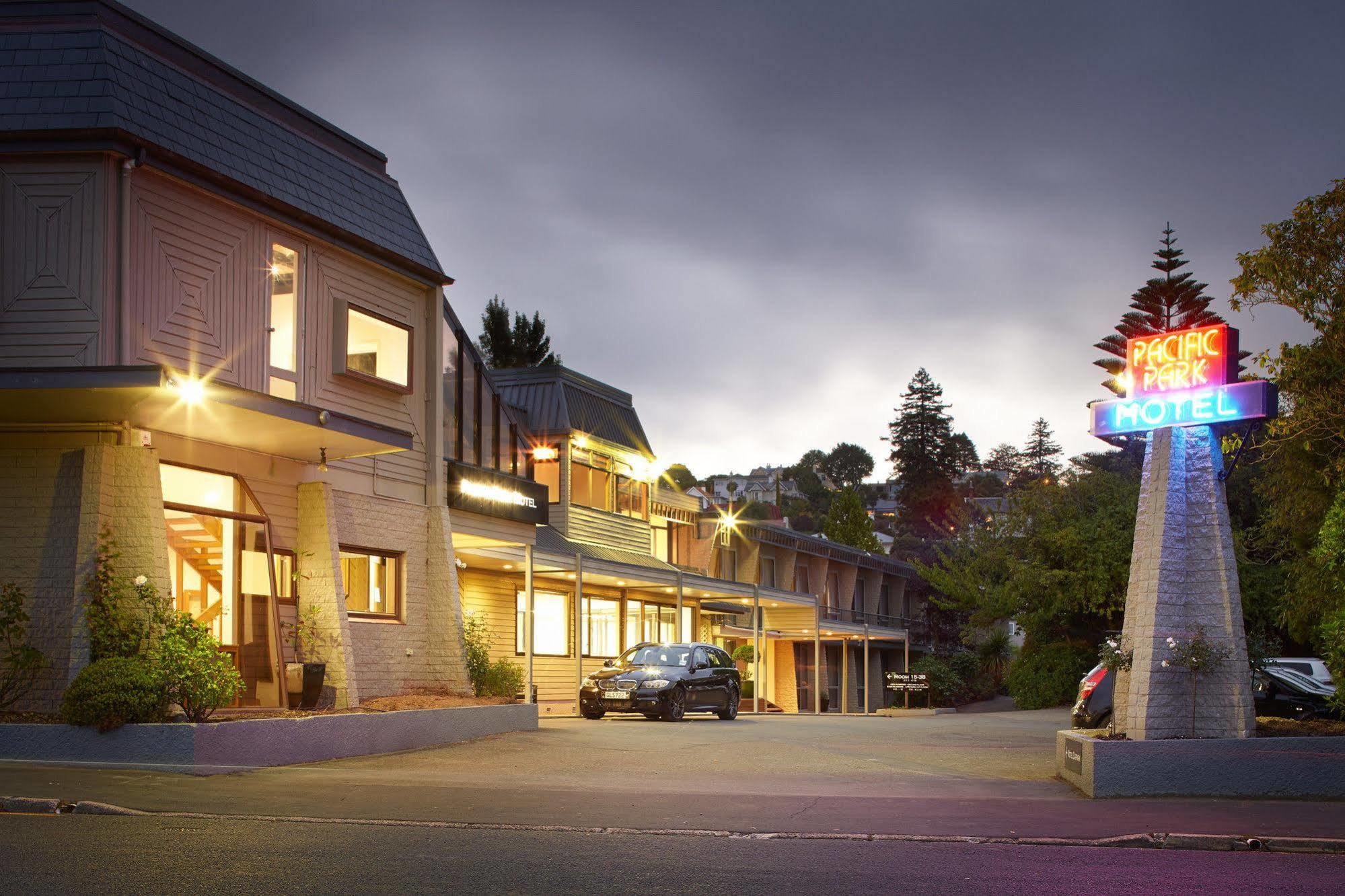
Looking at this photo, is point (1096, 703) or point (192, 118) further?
point (1096, 703)

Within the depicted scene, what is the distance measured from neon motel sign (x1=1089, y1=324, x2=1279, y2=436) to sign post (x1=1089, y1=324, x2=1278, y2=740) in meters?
0.01

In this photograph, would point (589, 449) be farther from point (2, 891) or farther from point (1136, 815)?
point (2, 891)

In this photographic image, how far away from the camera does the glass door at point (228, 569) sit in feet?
56.2

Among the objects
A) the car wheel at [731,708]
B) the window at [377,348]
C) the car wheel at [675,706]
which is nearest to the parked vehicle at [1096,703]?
the car wheel at [675,706]

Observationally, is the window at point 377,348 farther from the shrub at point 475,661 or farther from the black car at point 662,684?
the black car at point 662,684

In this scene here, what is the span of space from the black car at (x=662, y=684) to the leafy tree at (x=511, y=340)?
33664 mm

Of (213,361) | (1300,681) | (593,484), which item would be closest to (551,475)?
(593,484)

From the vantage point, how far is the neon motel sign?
1431 cm

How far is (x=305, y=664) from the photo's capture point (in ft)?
59.3

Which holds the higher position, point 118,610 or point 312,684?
point 118,610

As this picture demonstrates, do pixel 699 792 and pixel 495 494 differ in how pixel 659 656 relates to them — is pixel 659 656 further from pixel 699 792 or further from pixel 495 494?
pixel 699 792

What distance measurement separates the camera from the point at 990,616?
41000mm

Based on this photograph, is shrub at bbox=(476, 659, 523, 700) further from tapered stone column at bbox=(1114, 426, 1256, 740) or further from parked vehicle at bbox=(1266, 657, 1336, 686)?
parked vehicle at bbox=(1266, 657, 1336, 686)

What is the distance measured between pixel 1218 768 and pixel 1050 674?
26.4m
